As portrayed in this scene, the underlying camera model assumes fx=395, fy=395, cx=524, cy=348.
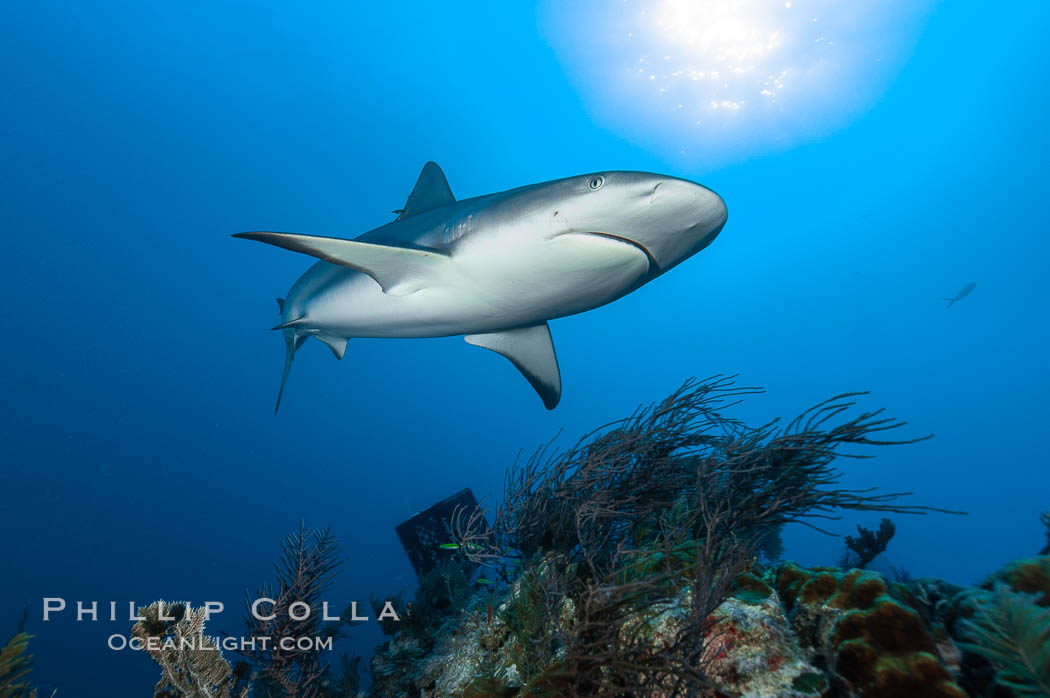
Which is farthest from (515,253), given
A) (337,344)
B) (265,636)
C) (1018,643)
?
(337,344)

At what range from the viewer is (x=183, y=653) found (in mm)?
2906

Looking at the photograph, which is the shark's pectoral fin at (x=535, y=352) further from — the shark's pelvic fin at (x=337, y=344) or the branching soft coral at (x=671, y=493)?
the shark's pelvic fin at (x=337, y=344)

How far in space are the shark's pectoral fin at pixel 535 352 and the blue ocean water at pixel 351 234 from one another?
4151 centimetres

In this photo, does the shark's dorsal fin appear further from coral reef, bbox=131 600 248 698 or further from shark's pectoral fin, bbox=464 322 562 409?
coral reef, bbox=131 600 248 698

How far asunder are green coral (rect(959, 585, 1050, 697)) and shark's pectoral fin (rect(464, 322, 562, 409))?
3.79 meters

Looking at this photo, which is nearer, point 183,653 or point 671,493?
point 183,653

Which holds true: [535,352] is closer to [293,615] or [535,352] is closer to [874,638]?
[293,615]

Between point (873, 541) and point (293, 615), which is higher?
point (293, 615)

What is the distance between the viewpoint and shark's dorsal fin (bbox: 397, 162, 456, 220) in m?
5.23

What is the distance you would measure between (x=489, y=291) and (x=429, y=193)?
2437 mm

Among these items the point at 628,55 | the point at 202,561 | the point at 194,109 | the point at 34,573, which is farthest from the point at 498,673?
the point at 34,573

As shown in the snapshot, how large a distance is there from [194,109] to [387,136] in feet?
69.8

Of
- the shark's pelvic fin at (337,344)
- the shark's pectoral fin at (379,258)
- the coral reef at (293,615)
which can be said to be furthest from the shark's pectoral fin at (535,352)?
the coral reef at (293,615)

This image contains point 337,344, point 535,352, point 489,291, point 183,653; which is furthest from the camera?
point 337,344
